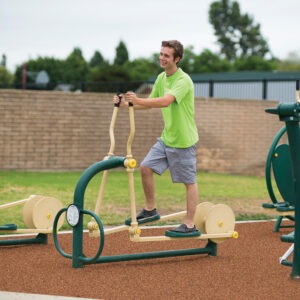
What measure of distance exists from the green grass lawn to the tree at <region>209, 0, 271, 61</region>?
304ft

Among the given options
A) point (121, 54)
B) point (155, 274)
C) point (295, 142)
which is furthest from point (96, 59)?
point (295, 142)

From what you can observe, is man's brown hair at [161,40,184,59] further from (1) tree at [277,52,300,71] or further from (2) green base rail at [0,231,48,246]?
(1) tree at [277,52,300,71]

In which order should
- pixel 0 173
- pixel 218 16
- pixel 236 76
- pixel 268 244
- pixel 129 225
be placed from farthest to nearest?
pixel 218 16
pixel 236 76
pixel 0 173
pixel 268 244
pixel 129 225

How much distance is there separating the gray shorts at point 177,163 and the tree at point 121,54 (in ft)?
280

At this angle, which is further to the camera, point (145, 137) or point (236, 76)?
point (236, 76)

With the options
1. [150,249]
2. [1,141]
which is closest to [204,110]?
[1,141]

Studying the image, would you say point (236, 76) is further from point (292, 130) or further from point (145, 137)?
point (292, 130)

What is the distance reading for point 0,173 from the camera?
15.6m

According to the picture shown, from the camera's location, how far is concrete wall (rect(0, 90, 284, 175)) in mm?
16391

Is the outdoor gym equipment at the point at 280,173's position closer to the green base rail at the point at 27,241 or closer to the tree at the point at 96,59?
the green base rail at the point at 27,241

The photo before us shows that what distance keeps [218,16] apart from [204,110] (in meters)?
101

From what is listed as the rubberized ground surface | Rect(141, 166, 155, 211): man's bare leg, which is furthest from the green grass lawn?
Rect(141, 166, 155, 211): man's bare leg

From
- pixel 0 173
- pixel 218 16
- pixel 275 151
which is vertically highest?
pixel 218 16

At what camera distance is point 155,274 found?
6.21 meters
